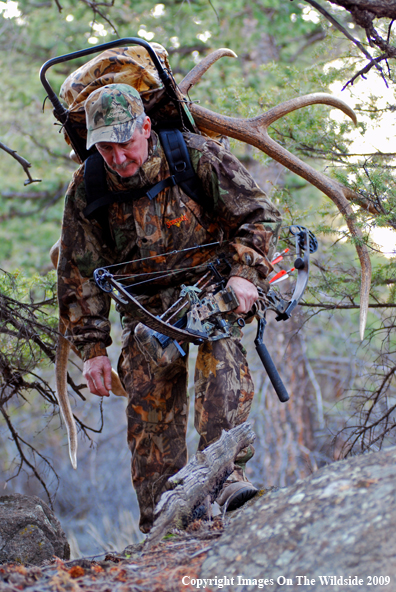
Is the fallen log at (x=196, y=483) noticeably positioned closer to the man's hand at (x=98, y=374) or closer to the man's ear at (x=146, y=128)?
the man's hand at (x=98, y=374)

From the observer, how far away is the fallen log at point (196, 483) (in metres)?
2.47

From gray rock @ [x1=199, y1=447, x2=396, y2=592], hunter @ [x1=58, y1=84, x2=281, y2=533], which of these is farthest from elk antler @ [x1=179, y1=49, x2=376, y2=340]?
gray rock @ [x1=199, y1=447, x2=396, y2=592]

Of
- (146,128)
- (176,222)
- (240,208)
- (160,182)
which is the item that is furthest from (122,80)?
(240,208)

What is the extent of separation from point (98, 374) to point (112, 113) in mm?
1643

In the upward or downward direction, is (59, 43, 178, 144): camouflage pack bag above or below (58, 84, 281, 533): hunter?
above

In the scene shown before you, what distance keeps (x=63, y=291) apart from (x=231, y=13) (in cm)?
949

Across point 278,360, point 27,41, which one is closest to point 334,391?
point 278,360

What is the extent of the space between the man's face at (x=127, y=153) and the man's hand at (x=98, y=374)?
1230 millimetres

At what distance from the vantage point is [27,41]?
12.0m

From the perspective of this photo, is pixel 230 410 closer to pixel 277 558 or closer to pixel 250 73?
pixel 277 558

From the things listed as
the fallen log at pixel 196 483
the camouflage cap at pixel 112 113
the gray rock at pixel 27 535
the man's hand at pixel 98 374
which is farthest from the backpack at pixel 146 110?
the gray rock at pixel 27 535

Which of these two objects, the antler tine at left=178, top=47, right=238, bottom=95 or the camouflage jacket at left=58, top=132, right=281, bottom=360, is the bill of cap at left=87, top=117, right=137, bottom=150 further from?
the antler tine at left=178, top=47, right=238, bottom=95

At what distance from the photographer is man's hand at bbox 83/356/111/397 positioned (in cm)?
386

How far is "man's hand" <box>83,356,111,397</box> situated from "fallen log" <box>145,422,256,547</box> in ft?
3.86
